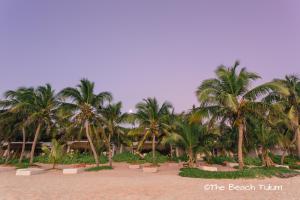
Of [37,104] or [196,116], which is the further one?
[37,104]

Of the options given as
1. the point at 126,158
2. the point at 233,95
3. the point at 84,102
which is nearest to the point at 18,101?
the point at 84,102

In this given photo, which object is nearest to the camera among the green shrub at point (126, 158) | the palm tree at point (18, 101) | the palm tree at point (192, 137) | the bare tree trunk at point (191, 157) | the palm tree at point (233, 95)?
the palm tree at point (233, 95)

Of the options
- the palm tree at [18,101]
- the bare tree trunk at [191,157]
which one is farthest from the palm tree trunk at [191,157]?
the palm tree at [18,101]

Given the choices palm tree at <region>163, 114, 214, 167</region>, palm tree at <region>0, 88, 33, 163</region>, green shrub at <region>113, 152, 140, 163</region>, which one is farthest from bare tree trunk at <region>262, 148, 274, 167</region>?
palm tree at <region>0, 88, 33, 163</region>

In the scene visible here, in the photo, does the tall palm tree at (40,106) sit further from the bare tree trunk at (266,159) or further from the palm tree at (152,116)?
the bare tree trunk at (266,159)

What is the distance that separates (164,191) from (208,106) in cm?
778

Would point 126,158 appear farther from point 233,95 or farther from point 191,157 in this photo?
point 233,95

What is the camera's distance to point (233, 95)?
49.9 feet

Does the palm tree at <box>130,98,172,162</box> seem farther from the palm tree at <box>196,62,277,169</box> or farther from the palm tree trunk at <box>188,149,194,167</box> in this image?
the palm tree at <box>196,62,277,169</box>

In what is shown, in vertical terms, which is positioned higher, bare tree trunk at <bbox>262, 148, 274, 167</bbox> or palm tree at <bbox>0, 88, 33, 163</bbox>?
palm tree at <bbox>0, 88, 33, 163</bbox>

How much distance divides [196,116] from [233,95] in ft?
8.70

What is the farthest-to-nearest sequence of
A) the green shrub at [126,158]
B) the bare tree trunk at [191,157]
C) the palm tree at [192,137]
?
the green shrub at [126,158] → the bare tree trunk at [191,157] → the palm tree at [192,137]

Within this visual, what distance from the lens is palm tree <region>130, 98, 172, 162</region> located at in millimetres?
25859

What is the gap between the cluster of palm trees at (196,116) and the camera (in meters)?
15.2
